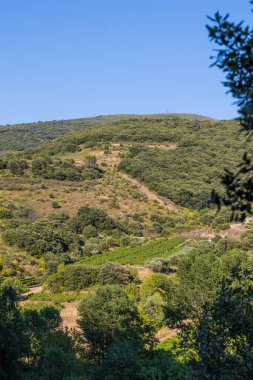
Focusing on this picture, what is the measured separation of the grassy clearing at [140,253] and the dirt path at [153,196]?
74.4 ft

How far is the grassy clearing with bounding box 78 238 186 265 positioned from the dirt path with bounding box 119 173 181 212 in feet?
74.4

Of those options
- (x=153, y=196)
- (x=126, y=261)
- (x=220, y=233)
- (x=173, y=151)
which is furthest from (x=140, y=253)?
(x=173, y=151)

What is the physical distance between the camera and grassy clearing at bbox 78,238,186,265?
169 feet

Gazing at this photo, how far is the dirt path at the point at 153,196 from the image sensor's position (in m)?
86.6

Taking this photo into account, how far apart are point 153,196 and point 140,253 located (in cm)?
3509

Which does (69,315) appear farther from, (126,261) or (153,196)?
(153,196)

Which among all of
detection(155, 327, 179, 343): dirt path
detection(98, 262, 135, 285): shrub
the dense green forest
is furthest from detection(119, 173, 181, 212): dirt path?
detection(155, 327, 179, 343): dirt path

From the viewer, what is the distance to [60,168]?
288 feet

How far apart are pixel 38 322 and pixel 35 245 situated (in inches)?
1203

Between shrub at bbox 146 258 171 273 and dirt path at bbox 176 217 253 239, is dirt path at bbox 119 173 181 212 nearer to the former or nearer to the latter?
dirt path at bbox 176 217 253 239

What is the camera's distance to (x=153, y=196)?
295ft

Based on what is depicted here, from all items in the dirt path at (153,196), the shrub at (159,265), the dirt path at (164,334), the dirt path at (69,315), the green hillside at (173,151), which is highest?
the green hillside at (173,151)

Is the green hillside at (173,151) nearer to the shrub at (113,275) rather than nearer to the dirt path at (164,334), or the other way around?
the shrub at (113,275)

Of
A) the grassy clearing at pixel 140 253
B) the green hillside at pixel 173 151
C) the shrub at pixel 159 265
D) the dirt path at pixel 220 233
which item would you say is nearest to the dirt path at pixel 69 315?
the shrub at pixel 159 265
